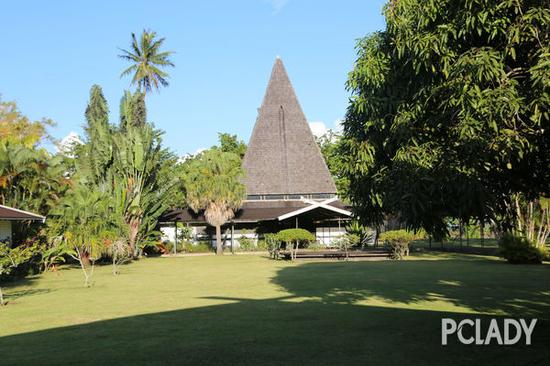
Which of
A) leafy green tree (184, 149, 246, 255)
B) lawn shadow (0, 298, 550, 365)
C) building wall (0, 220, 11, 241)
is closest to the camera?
lawn shadow (0, 298, 550, 365)

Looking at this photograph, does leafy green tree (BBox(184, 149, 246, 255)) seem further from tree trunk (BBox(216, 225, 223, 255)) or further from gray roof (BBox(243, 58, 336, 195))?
gray roof (BBox(243, 58, 336, 195))

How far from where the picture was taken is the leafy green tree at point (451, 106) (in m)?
7.06

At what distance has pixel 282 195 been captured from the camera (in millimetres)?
46719

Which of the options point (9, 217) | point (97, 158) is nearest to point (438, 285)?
point (9, 217)

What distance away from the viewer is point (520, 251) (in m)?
25.7

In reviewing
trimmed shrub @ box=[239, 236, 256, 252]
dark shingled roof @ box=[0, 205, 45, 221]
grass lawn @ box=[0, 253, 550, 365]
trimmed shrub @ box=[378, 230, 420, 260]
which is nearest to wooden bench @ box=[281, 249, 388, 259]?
trimmed shrub @ box=[378, 230, 420, 260]

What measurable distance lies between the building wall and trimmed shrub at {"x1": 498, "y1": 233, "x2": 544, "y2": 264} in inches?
891

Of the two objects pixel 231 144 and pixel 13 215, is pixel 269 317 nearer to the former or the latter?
pixel 13 215

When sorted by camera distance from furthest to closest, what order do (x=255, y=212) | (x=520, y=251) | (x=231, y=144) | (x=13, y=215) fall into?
(x=231, y=144)
(x=255, y=212)
(x=520, y=251)
(x=13, y=215)

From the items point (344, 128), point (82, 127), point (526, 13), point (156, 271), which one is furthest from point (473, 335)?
point (82, 127)

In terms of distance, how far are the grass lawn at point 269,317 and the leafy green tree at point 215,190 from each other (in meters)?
18.1

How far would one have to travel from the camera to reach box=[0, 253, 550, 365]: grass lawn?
8.25 meters

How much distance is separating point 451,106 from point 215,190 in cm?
3220

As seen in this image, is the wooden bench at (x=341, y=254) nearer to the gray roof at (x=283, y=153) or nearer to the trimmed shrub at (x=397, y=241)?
the trimmed shrub at (x=397, y=241)
